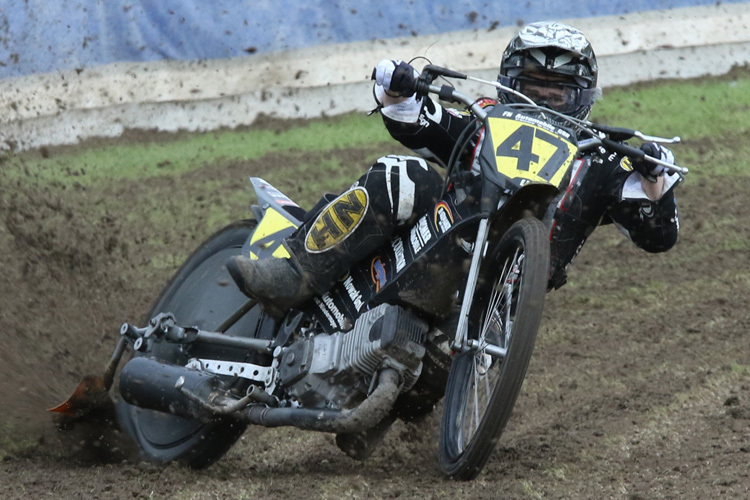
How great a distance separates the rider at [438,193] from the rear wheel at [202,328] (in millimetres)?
372

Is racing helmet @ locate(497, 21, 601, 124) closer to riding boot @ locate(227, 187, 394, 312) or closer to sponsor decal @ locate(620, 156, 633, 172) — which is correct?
sponsor decal @ locate(620, 156, 633, 172)

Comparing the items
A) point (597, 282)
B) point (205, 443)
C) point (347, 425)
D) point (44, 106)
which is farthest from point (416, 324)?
point (44, 106)

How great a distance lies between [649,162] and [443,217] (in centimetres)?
73

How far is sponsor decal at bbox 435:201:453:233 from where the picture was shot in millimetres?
3830

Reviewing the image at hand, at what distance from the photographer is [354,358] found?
3.81 metres

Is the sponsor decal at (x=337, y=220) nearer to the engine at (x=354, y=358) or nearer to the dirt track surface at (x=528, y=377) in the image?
the engine at (x=354, y=358)

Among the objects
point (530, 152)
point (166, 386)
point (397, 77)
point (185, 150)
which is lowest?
point (185, 150)

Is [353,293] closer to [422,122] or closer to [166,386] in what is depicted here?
[422,122]

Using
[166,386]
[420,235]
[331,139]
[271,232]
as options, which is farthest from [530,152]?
[331,139]

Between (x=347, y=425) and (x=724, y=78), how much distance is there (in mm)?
5888

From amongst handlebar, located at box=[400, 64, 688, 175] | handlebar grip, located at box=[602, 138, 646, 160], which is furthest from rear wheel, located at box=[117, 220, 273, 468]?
handlebar grip, located at box=[602, 138, 646, 160]

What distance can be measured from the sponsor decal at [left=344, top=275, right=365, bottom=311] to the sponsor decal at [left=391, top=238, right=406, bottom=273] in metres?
0.21

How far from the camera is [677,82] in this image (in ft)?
27.6

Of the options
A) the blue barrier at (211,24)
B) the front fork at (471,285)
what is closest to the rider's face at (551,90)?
the front fork at (471,285)
